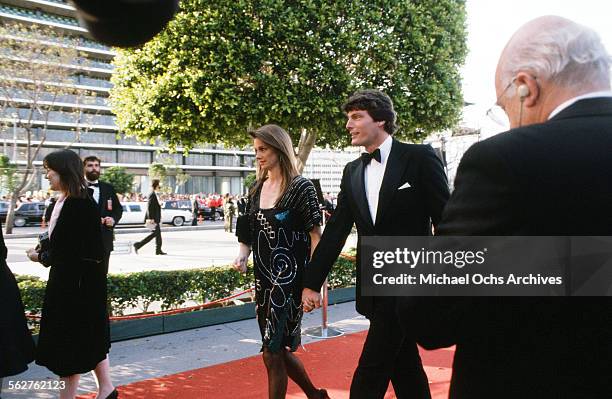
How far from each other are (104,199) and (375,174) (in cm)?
411

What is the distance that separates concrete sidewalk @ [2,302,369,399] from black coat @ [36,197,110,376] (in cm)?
76

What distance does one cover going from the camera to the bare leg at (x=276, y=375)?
3188 mm

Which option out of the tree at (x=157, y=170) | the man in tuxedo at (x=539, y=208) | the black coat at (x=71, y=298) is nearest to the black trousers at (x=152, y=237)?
the black coat at (x=71, y=298)

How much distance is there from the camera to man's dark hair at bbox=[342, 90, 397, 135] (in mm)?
3051

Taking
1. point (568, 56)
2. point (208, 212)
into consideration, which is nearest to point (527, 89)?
point (568, 56)

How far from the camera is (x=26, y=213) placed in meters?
29.5

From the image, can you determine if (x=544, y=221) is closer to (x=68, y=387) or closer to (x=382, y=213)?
(x=382, y=213)

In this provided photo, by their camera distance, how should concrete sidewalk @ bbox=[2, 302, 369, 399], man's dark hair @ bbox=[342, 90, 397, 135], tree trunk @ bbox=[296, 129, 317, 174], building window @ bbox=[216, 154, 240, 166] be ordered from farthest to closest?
building window @ bbox=[216, 154, 240, 166]
tree trunk @ bbox=[296, 129, 317, 174]
concrete sidewalk @ bbox=[2, 302, 369, 399]
man's dark hair @ bbox=[342, 90, 397, 135]

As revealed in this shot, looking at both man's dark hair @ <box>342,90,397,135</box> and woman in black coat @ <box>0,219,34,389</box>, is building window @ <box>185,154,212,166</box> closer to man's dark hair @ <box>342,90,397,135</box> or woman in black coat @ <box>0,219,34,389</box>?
woman in black coat @ <box>0,219,34,389</box>

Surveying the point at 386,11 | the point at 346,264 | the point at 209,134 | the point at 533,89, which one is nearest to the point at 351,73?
the point at 386,11

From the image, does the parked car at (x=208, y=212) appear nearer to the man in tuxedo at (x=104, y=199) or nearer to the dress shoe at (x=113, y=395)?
the man in tuxedo at (x=104, y=199)

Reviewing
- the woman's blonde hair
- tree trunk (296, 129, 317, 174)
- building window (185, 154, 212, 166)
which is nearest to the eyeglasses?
the woman's blonde hair

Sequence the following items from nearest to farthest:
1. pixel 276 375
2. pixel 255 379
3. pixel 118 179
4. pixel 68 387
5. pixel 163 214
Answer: pixel 276 375 < pixel 68 387 < pixel 255 379 < pixel 163 214 < pixel 118 179

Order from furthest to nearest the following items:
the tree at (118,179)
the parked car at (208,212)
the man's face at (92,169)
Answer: the tree at (118,179)
the parked car at (208,212)
the man's face at (92,169)
